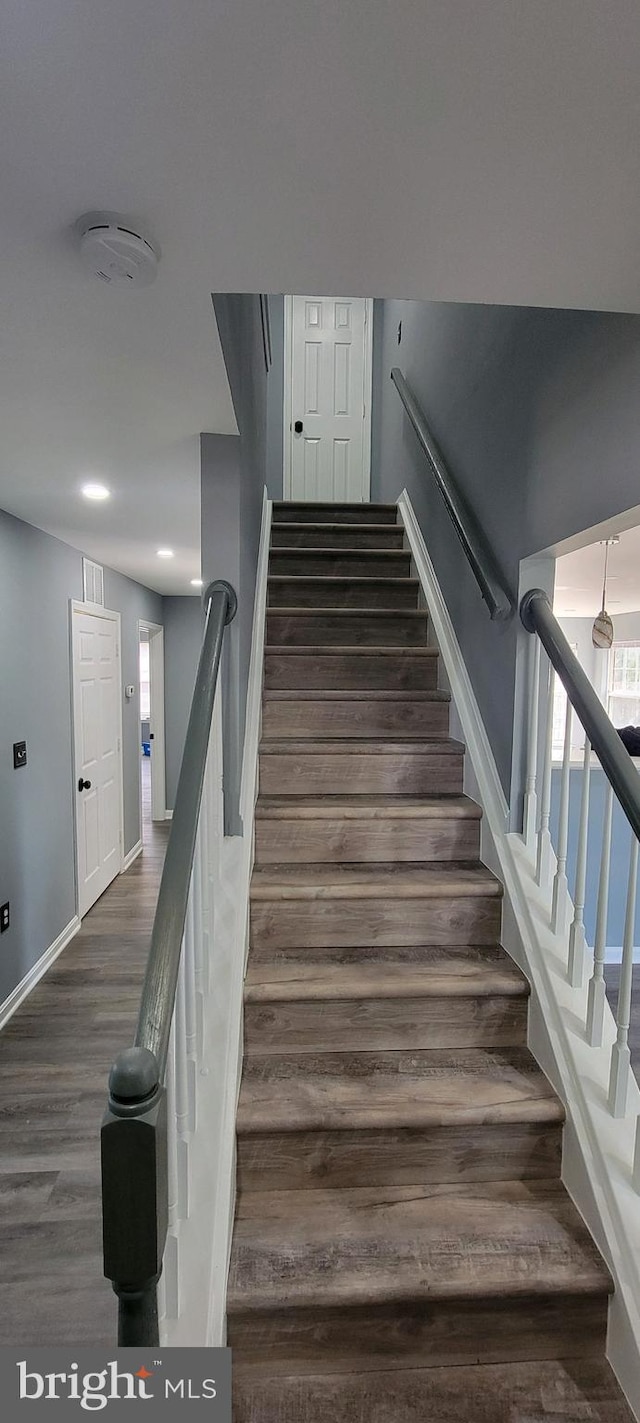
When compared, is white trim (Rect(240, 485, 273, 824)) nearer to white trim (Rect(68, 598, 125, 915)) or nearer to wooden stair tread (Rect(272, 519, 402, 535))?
wooden stair tread (Rect(272, 519, 402, 535))

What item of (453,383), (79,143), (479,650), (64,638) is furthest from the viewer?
(64,638)

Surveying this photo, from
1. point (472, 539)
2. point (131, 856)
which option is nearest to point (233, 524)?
point (472, 539)

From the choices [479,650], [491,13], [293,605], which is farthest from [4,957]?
[491,13]

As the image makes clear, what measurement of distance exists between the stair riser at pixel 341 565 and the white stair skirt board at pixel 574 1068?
3.95ft

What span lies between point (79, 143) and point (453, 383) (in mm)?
2191

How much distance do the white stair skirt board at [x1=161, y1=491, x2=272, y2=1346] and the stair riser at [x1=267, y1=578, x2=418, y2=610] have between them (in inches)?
46.6

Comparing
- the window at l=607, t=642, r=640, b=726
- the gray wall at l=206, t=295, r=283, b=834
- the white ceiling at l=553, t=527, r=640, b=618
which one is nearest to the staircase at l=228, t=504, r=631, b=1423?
the gray wall at l=206, t=295, r=283, b=834

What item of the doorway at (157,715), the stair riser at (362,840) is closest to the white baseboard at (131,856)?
the doorway at (157,715)

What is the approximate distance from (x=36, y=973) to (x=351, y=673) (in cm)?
237

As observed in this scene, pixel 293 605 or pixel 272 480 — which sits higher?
pixel 272 480

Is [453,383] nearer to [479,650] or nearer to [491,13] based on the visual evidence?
[479,650]

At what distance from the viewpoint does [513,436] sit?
2090 millimetres

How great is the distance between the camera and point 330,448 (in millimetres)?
4844

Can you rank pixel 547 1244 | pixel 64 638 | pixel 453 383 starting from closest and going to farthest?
pixel 547 1244 < pixel 453 383 < pixel 64 638
